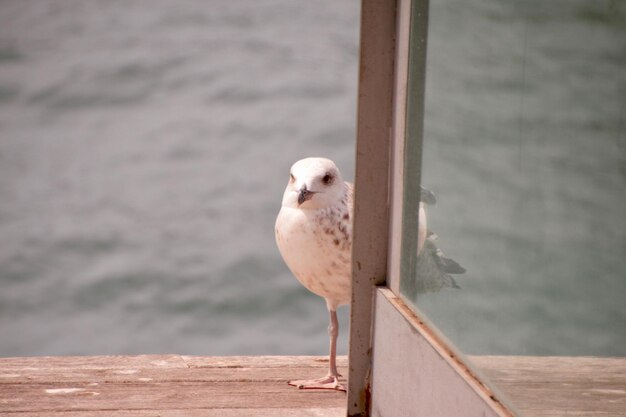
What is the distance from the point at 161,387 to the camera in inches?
118

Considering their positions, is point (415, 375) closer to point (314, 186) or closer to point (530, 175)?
point (530, 175)

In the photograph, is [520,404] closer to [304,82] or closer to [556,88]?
→ [556,88]

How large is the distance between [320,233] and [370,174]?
2.35 ft

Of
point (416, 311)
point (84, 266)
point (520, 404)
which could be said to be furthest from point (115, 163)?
point (520, 404)

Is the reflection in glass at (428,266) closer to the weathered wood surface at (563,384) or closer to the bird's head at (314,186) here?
the weathered wood surface at (563,384)

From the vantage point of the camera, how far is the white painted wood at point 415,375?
5.96 ft

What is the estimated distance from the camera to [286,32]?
394 inches

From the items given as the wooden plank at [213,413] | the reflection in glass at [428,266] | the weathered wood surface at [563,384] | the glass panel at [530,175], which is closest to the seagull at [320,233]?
the wooden plank at [213,413]

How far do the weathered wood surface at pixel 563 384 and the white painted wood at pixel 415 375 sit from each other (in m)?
0.05

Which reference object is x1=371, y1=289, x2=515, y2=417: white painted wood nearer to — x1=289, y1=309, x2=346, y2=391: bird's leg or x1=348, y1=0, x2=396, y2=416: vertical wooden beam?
x1=348, y1=0, x2=396, y2=416: vertical wooden beam

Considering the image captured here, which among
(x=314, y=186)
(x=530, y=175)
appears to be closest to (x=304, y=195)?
(x=314, y=186)

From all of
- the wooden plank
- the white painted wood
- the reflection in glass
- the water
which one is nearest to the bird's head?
the wooden plank

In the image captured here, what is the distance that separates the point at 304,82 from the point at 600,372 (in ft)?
28.6

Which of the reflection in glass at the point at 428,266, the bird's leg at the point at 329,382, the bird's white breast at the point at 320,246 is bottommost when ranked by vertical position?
the bird's leg at the point at 329,382
